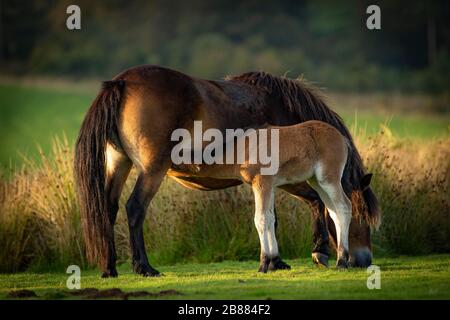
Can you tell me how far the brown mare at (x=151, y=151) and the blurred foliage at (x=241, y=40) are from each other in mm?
38388

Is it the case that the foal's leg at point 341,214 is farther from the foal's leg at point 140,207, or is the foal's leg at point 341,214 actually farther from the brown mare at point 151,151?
the foal's leg at point 140,207

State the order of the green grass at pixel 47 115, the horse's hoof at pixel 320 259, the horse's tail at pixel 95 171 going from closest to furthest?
the horse's tail at pixel 95 171
the horse's hoof at pixel 320 259
the green grass at pixel 47 115

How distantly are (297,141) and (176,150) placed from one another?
1501mm

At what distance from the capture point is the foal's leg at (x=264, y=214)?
10.7 m

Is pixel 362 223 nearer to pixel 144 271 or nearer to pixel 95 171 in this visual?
pixel 144 271

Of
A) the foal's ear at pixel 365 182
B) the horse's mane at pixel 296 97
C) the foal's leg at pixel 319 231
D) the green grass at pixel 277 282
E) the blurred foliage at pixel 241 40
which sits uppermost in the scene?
the blurred foliage at pixel 241 40

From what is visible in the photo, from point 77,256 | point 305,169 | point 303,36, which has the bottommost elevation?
point 77,256

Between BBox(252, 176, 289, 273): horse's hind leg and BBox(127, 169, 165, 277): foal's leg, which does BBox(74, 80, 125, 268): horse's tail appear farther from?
A: BBox(252, 176, 289, 273): horse's hind leg

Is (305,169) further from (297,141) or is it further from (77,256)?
(77,256)

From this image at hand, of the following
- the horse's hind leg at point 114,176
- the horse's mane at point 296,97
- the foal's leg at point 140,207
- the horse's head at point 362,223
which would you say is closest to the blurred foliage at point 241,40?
the horse's mane at point 296,97

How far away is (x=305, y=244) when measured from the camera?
1412 cm

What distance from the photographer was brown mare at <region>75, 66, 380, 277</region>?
11.1 metres
